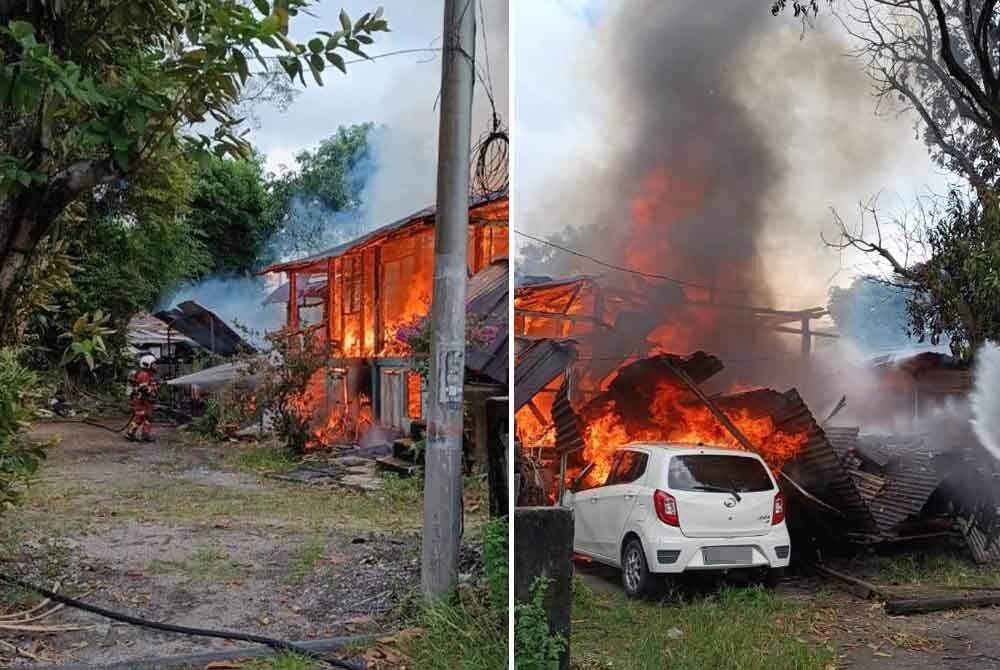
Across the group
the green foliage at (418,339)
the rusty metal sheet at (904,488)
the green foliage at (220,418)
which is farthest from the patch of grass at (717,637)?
the green foliage at (220,418)

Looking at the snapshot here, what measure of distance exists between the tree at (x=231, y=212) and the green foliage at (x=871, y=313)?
288 cm

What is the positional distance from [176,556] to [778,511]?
9.69ft

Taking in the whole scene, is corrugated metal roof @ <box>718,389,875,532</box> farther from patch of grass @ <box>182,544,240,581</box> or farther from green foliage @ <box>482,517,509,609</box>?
patch of grass @ <box>182,544,240,581</box>

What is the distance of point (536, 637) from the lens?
284 cm

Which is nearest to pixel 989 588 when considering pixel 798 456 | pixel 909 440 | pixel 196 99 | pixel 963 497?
pixel 963 497

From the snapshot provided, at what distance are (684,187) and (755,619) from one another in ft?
4.92

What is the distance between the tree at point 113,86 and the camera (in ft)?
10.4

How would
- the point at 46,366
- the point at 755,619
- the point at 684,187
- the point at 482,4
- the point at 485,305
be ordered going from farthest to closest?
the point at 46,366 → the point at 485,305 → the point at 482,4 → the point at 684,187 → the point at 755,619

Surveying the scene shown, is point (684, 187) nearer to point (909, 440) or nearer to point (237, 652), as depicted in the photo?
point (909, 440)

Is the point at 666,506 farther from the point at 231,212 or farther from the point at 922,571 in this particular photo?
the point at 231,212

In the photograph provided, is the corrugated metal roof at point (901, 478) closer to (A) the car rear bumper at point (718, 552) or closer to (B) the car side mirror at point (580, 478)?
(A) the car rear bumper at point (718, 552)

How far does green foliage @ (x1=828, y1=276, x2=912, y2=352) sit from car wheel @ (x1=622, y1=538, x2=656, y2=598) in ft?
3.48

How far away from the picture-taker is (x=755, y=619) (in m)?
2.79

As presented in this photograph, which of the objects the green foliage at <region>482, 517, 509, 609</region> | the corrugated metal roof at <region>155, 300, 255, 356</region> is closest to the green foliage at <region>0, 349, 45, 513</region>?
the corrugated metal roof at <region>155, 300, 255, 356</region>
